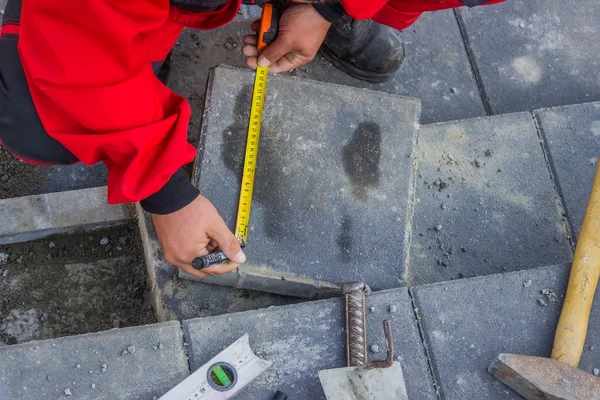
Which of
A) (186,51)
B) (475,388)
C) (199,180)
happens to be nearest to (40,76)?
(199,180)

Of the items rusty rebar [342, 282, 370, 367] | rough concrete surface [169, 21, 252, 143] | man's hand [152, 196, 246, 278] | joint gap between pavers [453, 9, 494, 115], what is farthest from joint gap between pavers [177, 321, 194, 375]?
joint gap between pavers [453, 9, 494, 115]

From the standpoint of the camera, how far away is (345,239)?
2.37 metres

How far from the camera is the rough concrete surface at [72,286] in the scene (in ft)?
8.20

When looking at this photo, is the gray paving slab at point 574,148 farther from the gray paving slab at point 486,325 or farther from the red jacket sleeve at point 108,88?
the red jacket sleeve at point 108,88

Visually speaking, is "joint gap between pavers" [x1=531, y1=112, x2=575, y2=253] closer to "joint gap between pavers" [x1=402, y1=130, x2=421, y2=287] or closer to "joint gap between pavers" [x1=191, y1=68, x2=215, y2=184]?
"joint gap between pavers" [x1=402, y1=130, x2=421, y2=287]

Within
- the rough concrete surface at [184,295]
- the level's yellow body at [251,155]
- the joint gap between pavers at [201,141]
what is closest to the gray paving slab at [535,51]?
the level's yellow body at [251,155]

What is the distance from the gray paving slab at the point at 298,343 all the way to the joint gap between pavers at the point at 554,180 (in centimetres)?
96

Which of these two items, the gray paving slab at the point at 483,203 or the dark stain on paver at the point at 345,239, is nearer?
the dark stain on paver at the point at 345,239

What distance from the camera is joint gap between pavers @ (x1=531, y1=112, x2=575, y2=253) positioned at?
9.00 feet

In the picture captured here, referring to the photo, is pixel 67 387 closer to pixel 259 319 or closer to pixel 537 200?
pixel 259 319

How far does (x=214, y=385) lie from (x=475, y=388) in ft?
2.74

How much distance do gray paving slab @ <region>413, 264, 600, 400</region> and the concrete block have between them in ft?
4.02

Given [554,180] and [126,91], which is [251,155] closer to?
[126,91]

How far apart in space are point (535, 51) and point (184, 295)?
214 centimetres
